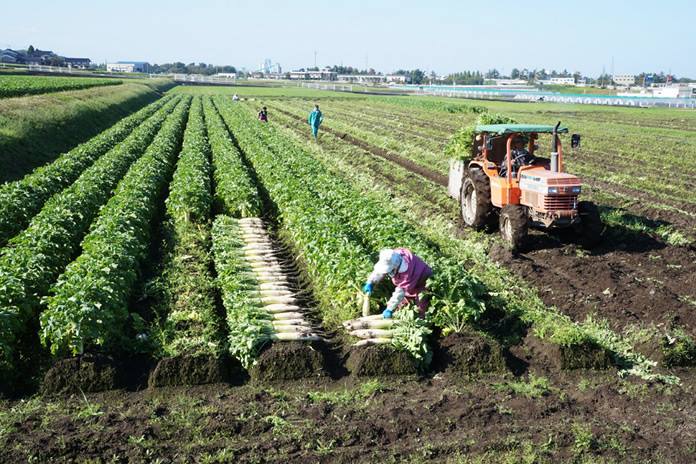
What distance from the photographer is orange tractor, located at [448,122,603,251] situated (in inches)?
500

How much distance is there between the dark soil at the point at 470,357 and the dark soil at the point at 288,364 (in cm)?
157

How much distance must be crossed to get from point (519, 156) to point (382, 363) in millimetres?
7235

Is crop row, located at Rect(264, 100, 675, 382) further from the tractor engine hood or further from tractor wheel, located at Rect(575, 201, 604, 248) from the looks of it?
tractor wheel, located at Rect(575, 201, 604, 248)

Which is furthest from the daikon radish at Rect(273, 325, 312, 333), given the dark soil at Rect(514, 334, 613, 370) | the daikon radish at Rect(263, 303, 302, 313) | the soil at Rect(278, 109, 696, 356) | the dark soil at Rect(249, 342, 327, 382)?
the soil at Rect(278, 109, 696, 356)

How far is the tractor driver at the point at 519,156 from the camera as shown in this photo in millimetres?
14289

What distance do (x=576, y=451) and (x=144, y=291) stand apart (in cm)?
704

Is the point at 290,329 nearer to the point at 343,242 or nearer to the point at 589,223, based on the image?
the point at 343,242

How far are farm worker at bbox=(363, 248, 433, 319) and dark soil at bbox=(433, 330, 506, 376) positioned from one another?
2.55ft

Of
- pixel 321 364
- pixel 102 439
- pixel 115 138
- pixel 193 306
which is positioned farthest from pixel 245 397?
pixel 115 138

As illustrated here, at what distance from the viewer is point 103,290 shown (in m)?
9.10

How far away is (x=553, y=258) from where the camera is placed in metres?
13.2

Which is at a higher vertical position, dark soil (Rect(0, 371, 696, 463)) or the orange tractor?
the orange tractor

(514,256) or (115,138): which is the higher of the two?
(115,138)

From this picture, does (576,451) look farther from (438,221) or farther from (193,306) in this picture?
(438,221)
